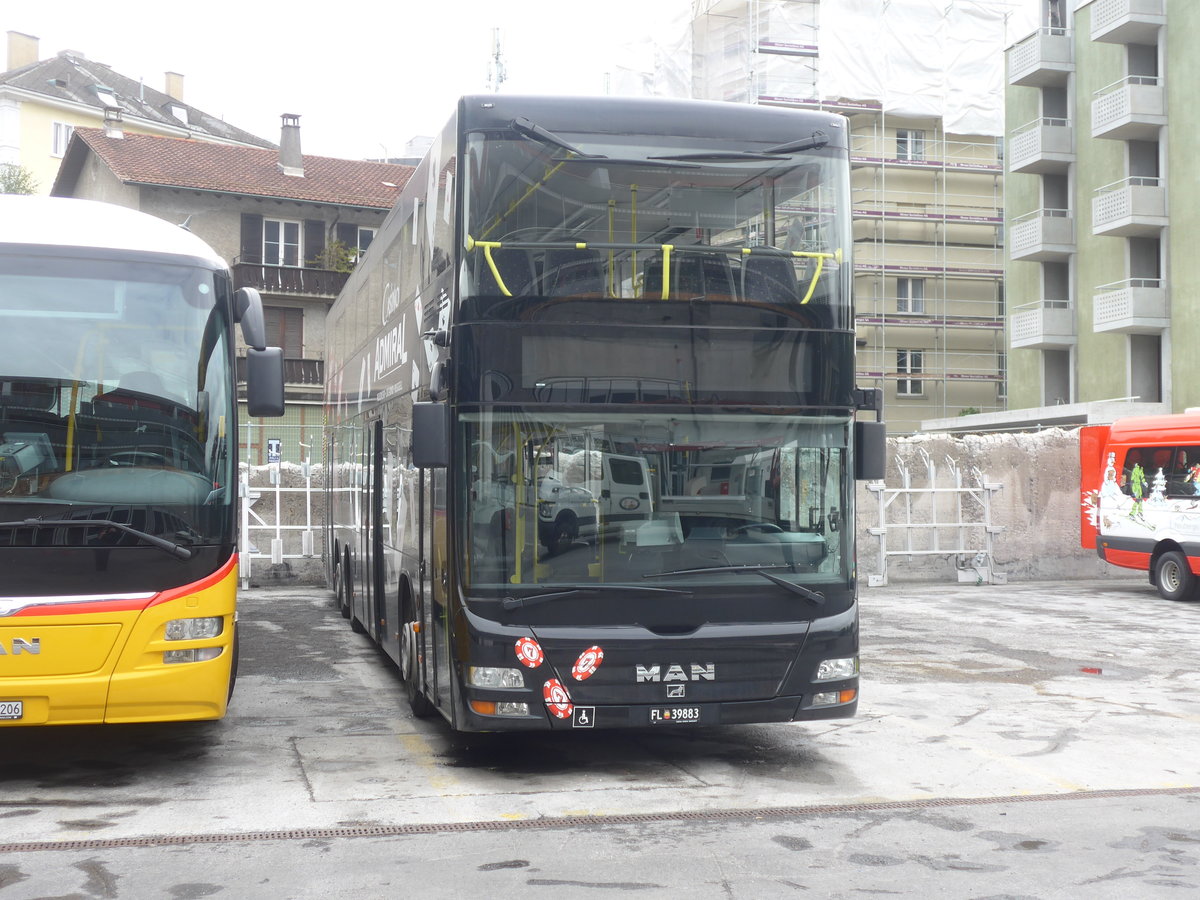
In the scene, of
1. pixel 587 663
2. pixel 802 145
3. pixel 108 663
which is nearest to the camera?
pixel 108 663

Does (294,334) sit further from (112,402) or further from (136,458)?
(136,458)

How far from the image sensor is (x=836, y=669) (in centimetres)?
786

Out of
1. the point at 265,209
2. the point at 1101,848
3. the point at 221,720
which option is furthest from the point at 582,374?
the point at 265,209

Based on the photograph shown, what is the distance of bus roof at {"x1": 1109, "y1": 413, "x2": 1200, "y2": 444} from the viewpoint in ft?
61.9

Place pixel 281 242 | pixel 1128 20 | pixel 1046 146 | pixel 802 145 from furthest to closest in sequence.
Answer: pixel 281 242, pixel 1046 146, pixel 1128 20, pixel 802 145

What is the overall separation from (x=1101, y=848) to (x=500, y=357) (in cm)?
378

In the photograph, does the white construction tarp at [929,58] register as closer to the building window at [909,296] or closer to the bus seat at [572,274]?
the building window at [909,296]

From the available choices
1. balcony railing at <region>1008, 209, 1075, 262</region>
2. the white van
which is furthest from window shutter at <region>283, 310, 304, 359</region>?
the white van

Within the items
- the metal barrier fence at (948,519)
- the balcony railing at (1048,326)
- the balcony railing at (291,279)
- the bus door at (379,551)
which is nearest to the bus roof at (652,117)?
the bus door at (379,551)

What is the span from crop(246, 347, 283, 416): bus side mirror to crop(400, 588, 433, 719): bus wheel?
6.79ft

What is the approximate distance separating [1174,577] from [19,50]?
6348 centimetres

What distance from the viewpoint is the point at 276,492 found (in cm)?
2017

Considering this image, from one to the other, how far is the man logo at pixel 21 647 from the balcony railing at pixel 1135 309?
34199 millimetres

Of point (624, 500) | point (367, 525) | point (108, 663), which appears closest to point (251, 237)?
point (367, 525)
